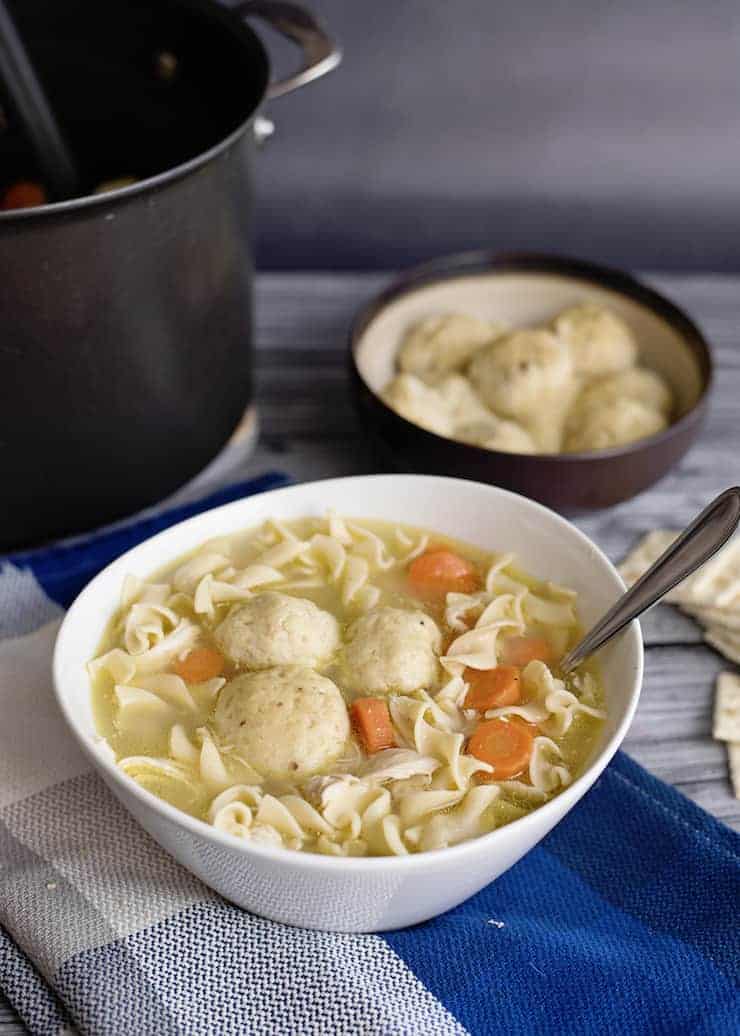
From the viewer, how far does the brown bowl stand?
2799 millimetres

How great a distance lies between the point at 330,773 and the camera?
6.64ft

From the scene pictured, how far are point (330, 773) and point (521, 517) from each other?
674 mm

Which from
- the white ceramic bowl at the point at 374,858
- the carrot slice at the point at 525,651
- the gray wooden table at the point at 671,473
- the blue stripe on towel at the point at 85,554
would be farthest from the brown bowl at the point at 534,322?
the carrot slice at the point at 525,651

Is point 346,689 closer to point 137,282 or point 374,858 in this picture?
point 374,858

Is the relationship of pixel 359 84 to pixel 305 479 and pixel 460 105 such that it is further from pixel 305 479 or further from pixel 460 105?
pixel 305 479

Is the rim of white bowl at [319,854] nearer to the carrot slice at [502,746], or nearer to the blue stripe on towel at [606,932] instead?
the carrot slice at [502,746]

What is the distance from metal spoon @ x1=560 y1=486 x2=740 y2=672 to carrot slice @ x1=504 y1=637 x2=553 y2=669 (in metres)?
0.05

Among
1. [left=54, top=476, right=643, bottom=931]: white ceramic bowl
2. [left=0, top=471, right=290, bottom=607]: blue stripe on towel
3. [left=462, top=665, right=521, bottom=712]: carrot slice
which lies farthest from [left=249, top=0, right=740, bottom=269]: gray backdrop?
[left=462, top=665, right=521, bottom=712]: carrot slice

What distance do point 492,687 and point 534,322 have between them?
1.49 m

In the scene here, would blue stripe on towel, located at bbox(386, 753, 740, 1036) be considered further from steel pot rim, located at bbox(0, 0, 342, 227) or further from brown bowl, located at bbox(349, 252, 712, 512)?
steel pot rim, located at bbox(0, 0, 342, 227)

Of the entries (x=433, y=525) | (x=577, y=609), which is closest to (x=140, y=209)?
(x=433, y=525)

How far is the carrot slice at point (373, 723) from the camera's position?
208 cm

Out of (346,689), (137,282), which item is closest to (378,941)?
(346,689)

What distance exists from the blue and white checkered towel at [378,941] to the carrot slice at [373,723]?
301mm
